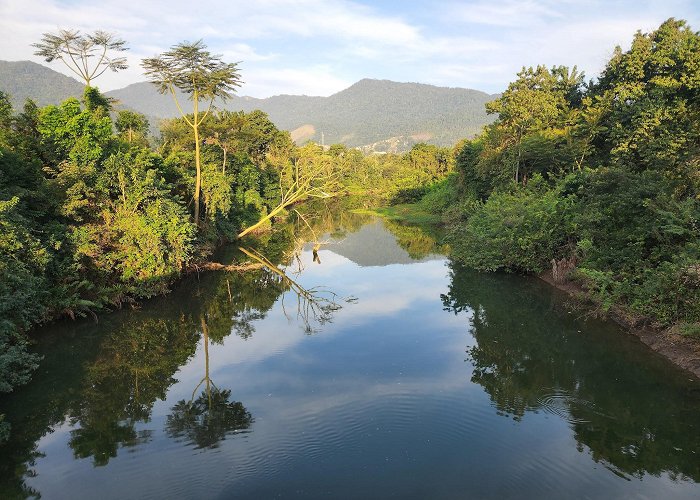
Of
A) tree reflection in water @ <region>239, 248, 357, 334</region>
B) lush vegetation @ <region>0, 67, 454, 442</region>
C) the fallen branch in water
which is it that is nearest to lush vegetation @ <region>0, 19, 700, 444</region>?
lush vegetation @ <region>0, 67, 454, 442</region>

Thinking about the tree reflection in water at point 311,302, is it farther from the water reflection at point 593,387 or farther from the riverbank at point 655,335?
the riverbank at point 655,335

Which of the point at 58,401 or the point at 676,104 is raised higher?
the point at 676,104

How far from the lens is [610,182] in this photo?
17922 millimetres

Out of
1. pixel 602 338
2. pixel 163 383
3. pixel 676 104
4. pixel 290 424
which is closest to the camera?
pixel 290 424

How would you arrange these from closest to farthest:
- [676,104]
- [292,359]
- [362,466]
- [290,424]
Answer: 1. [362,466]
2. [290,424]
3. [292,359]
4. [676,104]

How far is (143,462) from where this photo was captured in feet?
31.2

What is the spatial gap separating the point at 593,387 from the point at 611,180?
28.3ft

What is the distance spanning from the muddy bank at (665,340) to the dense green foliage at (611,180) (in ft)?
1.50

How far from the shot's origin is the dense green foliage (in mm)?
15406

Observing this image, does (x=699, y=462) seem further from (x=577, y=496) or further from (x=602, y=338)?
(x=602, y=338)

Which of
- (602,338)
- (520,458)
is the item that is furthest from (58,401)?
(602,338)

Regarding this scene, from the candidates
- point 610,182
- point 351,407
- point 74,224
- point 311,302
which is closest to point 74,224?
point 74,224

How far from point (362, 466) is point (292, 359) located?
19.3 feet

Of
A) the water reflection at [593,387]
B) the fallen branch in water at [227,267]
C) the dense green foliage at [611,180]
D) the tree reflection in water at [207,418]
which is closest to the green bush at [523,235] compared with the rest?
the dense green foliage at [611,180]
